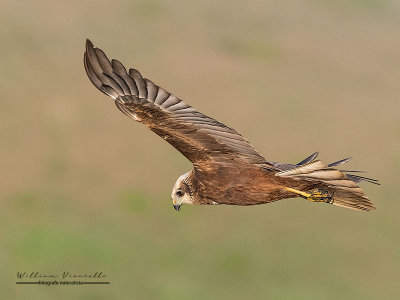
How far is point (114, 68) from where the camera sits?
11.6m

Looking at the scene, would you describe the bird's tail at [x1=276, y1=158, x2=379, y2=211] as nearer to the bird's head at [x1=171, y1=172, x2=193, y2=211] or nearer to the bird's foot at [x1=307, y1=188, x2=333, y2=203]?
the bird's foot at [x1=307, y1=188, x2=333, y2=203]

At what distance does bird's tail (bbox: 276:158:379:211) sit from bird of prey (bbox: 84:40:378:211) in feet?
0.04

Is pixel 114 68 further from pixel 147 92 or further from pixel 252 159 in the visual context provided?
pixel 252 159

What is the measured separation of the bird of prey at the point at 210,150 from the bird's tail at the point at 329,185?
1 centimetres

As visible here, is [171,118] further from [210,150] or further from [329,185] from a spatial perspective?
[329,185]

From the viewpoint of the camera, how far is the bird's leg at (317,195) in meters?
11.3

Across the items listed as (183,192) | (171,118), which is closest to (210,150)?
(171,118)

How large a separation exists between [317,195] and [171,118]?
1.99 m

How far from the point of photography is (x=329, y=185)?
36.0 feet

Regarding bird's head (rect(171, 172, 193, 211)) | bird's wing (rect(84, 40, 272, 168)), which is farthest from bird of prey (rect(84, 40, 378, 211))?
bird's head (rect(171, 172, 193, 211))

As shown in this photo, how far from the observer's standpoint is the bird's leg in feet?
36.9

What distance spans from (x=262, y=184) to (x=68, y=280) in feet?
55.2

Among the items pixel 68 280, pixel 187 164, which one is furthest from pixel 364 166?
pixel 68 280

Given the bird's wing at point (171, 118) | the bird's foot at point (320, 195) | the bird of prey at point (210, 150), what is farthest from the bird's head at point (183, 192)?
the bird's foot at point (320, 195)
